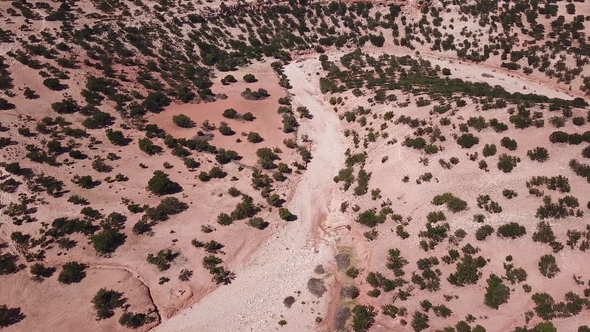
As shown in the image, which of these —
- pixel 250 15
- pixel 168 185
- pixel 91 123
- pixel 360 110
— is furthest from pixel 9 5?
pixel 360 110

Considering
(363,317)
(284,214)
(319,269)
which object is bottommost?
(319,269)

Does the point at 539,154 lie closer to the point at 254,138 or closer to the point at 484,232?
the point at 484,232

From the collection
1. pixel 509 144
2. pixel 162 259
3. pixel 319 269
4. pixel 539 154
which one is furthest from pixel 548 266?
pixel 162 259

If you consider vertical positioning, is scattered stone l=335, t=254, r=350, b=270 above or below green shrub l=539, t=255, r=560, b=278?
below

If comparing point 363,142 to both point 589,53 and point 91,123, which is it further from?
point 589,53

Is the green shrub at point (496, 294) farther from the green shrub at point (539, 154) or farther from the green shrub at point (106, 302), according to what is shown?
the green shrub at point (106, 302)

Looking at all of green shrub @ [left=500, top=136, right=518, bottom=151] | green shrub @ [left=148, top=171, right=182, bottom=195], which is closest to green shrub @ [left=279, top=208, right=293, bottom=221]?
green shrub @ [left=148, top=171, right=182, bottom=195]

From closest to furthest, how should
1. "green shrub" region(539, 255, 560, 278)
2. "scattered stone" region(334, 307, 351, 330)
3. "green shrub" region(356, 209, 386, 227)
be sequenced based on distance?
"green shrub" region(539, 255, 560, 278), "scattered stone" region(334, 307, 351, 330), "green shrub" region(356, 209, 386, 227)

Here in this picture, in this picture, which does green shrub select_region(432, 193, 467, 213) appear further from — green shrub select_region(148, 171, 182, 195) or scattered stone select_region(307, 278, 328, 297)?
green shrub select_region(148, 171, 182, 195)
